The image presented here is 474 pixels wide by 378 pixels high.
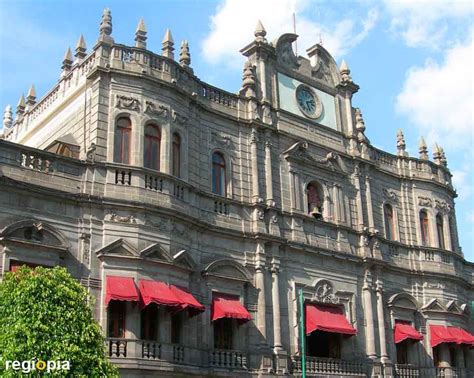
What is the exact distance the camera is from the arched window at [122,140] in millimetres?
26000

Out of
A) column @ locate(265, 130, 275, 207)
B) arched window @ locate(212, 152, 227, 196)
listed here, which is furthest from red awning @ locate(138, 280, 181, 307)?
column @ locate(265, 130, 275, 207)

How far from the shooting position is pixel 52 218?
78.2 feet

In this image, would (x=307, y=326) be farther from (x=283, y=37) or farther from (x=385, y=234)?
(x=283, y=37)

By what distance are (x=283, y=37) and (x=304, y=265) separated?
10469 mm

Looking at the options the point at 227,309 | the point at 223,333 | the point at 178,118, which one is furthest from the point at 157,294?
the point at 178,118

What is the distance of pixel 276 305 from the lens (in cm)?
2844

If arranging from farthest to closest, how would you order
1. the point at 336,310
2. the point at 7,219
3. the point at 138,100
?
the point at 336,310
the point at 138,100
the point at 7,219

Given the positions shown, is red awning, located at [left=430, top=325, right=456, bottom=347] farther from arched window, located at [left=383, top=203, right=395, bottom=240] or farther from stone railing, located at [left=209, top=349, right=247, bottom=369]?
stone railing, located at [left=209, top=349, right=247, bottom=369]

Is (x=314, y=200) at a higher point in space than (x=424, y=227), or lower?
higher

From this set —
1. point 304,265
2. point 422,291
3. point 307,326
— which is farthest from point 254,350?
point 422,291

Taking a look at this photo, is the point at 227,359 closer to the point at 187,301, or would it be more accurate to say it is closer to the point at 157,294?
the point at 187,301

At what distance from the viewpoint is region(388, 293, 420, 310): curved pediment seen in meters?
33.6

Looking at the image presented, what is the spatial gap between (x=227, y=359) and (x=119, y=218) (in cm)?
636

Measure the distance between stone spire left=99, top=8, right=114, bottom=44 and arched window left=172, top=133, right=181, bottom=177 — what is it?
164 inches
